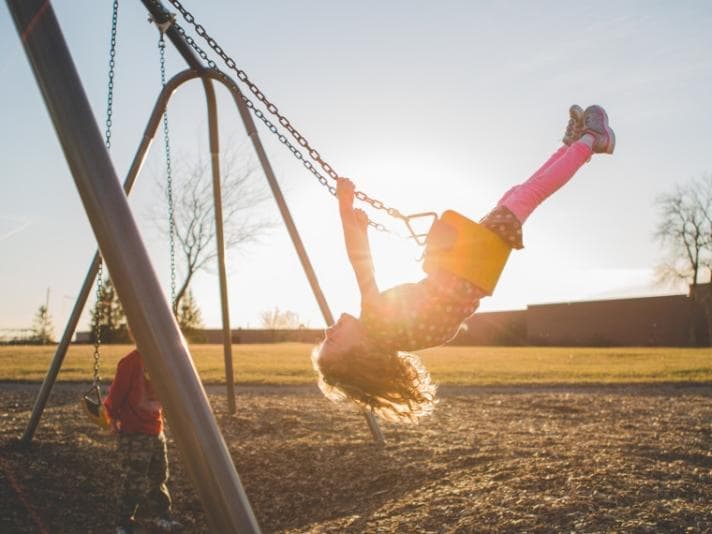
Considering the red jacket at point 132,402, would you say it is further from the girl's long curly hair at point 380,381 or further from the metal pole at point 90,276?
the metal pole at point 90,276

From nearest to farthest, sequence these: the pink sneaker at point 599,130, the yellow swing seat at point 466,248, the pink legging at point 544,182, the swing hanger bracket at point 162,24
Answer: the yellow swing seat at point 466,248 → the pink legging at point 544,182 → the pink sneaker at point 599,130 → the swing hanger bracket at point 162,24

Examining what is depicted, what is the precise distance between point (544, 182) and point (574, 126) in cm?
49

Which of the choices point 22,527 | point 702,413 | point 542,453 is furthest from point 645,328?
A: point 22,527

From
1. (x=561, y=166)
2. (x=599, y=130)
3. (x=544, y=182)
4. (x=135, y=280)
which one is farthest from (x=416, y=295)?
(x=135, y=280)

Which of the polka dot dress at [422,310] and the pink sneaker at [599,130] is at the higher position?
the pink sneaker at [599,130]

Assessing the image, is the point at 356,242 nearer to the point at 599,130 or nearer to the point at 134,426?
the point at 599,130

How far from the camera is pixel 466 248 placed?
9.57 ft

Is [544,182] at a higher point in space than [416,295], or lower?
higher

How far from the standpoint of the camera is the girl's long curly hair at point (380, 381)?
321cm

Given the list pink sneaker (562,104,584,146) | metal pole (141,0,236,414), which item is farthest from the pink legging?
metal pole (141,0,236,414)

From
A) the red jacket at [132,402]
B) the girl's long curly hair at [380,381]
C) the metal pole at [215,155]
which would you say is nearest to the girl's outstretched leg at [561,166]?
the girl's long curly hair at [380,381]

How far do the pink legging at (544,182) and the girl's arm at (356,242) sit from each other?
740 mm

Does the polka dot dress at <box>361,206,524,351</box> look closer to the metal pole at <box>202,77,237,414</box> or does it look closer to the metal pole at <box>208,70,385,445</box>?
the metal pole at <box>208,70,385,445</box>

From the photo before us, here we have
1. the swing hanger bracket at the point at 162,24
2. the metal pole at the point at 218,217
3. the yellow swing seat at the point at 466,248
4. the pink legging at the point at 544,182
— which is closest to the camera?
the yellow swing seat at the point at 466,248
